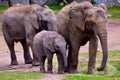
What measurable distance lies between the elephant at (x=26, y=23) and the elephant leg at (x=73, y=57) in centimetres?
134

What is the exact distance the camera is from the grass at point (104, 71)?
12094 mm

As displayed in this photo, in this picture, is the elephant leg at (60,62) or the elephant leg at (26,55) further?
the elephant leg at (26,55)

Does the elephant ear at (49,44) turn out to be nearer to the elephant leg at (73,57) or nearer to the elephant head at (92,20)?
the elephant leg at (73,57)

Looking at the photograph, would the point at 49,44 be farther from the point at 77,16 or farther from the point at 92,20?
the point at 92,20

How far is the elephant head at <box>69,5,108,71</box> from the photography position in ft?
42.8

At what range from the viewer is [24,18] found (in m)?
16.7

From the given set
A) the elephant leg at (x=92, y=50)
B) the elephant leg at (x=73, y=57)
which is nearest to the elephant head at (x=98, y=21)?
the elephant leg at (x=92, y=50)

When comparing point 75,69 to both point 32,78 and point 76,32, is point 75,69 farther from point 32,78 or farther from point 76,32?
point 32,78

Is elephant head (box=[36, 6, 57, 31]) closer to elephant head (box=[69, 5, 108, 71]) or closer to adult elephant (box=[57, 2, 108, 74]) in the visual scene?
adult elephant (box=[57, 2, 108, 74])

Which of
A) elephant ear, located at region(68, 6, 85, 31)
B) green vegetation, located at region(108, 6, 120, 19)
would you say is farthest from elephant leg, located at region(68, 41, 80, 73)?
green vegetation, located at region(108, 6, 120, 19)

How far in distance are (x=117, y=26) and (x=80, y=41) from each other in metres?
16.1

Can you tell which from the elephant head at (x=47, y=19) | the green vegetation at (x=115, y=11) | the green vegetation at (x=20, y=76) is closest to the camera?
the green vegetation at (x=20, y=76)

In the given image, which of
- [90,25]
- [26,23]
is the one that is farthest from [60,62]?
[26,23]

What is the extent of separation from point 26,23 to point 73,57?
2886 mm
